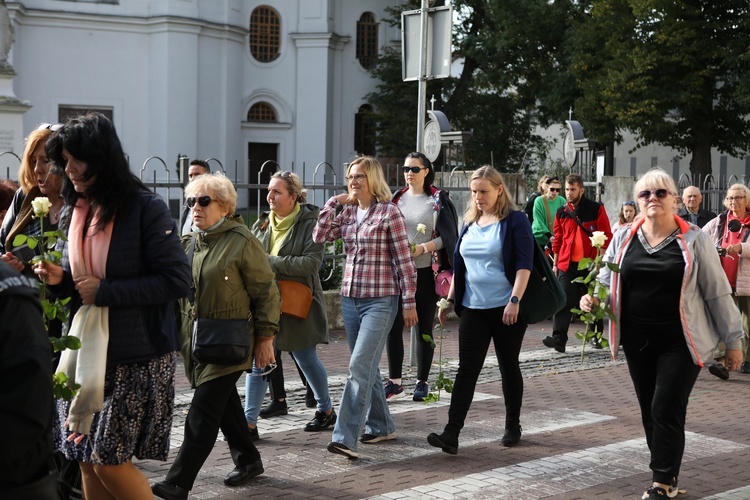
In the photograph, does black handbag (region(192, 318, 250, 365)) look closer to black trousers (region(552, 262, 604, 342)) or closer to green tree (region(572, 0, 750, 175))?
black trousers (region(552, 262, 604, 342))

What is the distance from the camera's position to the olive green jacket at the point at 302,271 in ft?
24.5

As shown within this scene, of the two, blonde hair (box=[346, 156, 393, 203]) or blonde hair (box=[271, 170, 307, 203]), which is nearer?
blonde hair (box=[346, 156, 393, 203])

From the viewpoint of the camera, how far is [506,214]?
23.6 feet

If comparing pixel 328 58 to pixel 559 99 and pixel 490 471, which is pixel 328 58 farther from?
pixel 490 471

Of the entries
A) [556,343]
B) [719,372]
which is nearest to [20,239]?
[719,372]

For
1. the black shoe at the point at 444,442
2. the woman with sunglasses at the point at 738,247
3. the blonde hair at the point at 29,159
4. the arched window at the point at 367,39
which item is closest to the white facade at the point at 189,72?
the arched window at the point at 367,39

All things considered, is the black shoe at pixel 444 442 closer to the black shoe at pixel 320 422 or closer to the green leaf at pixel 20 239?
the black shoe at pixel 320 422

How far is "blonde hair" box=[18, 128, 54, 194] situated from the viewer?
16.5 ft

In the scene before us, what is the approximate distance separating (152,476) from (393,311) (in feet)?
6.06

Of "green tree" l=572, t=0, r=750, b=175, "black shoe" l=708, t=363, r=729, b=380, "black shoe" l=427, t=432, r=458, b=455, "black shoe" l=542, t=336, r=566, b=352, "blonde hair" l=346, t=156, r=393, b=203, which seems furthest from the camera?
"green tree" l=572, t=0, r=750, b=175

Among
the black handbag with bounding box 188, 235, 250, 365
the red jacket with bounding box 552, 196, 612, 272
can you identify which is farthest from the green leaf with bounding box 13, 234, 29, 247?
the red jacket with bounding box 552, 196, 612, 272

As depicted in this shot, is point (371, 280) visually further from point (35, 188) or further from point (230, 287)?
point (35, 188)

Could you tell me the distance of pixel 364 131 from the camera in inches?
1857

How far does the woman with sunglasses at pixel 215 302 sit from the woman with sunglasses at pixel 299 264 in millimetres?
1641
